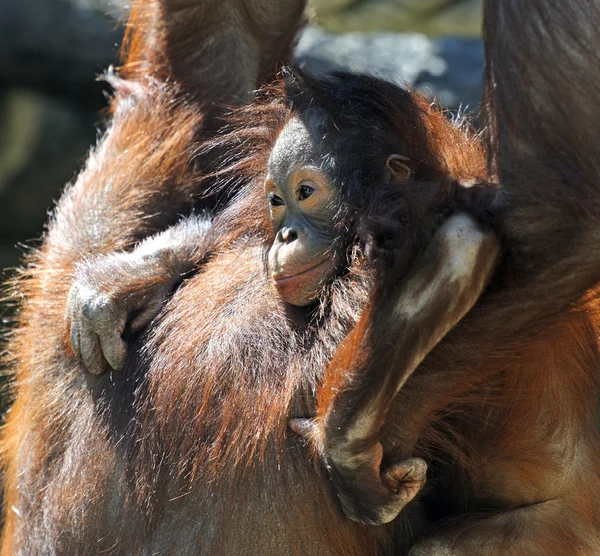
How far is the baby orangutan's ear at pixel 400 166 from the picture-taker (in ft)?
9.44

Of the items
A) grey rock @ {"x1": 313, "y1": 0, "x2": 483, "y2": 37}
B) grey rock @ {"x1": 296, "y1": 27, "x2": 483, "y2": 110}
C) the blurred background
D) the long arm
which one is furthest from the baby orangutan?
grey rock @ {"x1": 313, "y1": 0, "x2": 483, "y2": 37}

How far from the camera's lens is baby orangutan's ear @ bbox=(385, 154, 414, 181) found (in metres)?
2.88

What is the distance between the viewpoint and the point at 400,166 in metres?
2.88

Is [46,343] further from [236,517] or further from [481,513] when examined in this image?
[481,513]

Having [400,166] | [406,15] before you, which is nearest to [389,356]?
[400,166]

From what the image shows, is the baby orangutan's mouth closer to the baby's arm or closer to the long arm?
the long arm

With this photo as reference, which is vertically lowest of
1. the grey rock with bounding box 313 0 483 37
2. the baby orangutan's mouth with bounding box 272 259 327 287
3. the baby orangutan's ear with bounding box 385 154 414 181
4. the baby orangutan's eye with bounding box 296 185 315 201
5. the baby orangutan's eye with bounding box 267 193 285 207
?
the baby orangutan's mouth with bounding box 272 259 327 287

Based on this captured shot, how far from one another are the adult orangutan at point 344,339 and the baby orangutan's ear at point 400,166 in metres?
0.01

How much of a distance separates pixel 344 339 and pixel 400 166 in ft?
1.77

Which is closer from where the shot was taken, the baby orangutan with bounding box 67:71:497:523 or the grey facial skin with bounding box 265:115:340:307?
the baby orangutan with bounding box 67:71:497:523

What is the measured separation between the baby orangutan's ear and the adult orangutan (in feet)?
0.04

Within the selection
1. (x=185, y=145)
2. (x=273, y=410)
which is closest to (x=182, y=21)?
(x=185, y=145)

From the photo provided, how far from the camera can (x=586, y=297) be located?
268cm

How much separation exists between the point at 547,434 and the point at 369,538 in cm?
63
